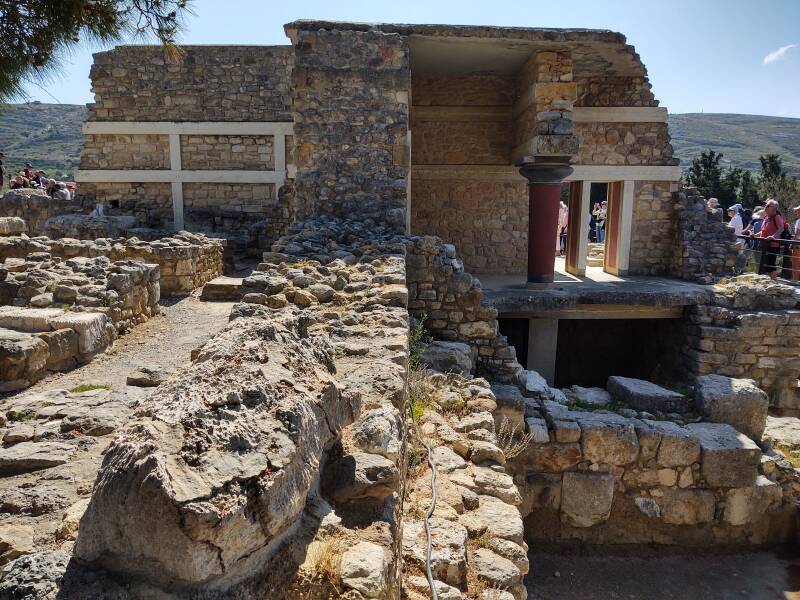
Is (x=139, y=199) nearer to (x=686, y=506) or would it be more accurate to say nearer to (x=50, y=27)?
(x=50, y=27)

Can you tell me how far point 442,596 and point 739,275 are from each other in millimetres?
10060

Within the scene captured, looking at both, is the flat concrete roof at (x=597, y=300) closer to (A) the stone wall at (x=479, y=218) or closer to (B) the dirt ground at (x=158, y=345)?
(A) the stone wall at (x=479, y=218)

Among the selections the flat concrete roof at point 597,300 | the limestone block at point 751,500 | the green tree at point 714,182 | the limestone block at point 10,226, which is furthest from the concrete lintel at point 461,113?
the green tree at point 714,182

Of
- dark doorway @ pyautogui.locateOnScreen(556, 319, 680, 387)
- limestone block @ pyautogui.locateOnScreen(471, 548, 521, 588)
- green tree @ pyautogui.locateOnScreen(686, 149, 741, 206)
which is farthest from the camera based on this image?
green tree @ pyautogui.locateOnScreen(686, 149, 741, 206)

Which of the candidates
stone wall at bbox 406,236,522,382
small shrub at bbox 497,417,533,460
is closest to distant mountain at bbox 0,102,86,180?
stone wall at bbox 406,236,522,382

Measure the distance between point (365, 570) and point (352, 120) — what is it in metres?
7.09

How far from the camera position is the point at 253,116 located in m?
13.8

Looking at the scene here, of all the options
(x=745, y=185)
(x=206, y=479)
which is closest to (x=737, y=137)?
(x=745, y=185)

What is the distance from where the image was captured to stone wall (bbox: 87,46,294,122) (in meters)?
13.6

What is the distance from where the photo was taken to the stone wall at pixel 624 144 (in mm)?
11359

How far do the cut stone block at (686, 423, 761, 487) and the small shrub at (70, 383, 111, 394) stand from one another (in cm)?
519

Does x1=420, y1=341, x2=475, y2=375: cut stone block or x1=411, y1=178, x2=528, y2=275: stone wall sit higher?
x1=411, y1=178, x2=528, y2=275: stone wall

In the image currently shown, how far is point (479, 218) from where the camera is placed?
12070 millimetres

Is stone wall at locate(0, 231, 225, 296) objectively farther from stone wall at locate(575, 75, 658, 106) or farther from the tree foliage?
the tree foliage
